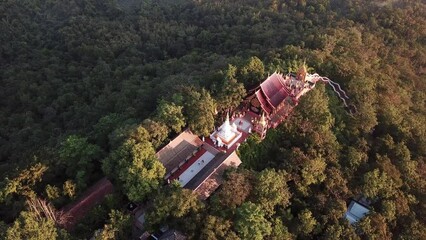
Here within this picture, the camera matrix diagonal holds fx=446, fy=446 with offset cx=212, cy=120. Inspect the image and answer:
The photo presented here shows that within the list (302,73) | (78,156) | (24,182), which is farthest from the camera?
(302,73)

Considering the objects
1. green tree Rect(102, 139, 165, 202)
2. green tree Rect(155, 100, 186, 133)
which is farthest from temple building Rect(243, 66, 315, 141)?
green tree Rect(102, 139, 165, 202)

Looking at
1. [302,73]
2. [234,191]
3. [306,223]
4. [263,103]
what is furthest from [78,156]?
[302,73]

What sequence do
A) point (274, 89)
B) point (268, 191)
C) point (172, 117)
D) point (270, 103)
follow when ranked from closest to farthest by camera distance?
point (268, 191)
point (172, 117)
point (270, 103)
point (274, 89)

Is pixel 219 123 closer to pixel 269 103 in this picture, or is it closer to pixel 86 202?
pixel 269 103

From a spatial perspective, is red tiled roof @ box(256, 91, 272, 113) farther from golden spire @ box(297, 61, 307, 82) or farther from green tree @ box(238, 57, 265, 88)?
golden spire @ box(297, 61, 307, 82)

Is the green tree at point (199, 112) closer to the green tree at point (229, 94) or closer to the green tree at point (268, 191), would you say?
the green tree at point (229, 94)

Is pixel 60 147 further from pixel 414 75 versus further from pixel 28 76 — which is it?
pixel 414 75

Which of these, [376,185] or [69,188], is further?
[376,185]
